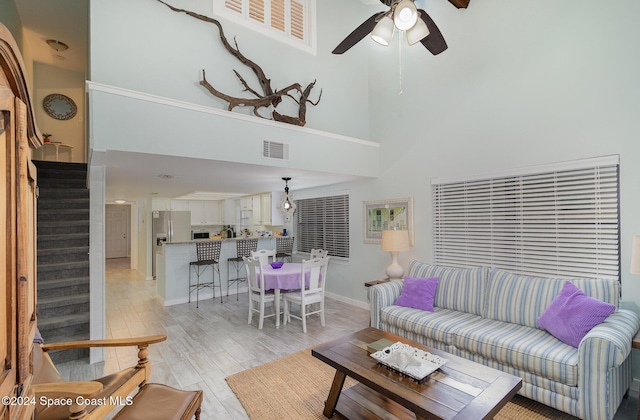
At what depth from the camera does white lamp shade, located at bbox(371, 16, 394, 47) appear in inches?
105

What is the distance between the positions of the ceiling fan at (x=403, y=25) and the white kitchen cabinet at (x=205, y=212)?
7575mm

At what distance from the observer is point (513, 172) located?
11.5ft

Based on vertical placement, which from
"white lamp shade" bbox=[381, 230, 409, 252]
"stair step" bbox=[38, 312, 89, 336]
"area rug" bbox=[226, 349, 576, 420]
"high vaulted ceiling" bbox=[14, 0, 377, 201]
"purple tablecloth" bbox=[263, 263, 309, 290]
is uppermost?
"high vaulted ceiling" bbox=[14, 0, 377, 201]

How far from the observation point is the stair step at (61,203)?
180 inches

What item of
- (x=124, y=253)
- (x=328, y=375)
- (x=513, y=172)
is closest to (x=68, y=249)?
(x=328, y=375)

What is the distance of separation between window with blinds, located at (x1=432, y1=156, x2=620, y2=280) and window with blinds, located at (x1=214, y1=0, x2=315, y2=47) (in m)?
3.12

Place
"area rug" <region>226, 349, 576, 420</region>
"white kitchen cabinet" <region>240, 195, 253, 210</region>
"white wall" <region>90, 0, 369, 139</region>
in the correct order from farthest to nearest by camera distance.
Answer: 1. "white kitchen cabinet" <region>240, 195, 253, 210</region>
2. "white wall" <region>90, 0, 369, 139</region>
3. "area rug" <region>226, 349, 576, 420</region>

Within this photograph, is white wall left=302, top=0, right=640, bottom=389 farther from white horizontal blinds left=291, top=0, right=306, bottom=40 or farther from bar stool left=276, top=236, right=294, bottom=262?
bar stool left=276, top=236, right=294, bottom=262

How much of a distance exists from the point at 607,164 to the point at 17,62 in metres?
4.10

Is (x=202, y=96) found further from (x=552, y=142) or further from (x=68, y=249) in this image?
(x=552, y=142)

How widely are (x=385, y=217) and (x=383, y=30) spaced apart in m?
2.85

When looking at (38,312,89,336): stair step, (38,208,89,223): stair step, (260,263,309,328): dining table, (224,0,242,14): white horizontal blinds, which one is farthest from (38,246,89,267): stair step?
(224,0,242,14): white horizontal blinds

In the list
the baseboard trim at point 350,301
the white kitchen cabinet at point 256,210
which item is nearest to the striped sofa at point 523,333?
the baseboard trim at point 350,301

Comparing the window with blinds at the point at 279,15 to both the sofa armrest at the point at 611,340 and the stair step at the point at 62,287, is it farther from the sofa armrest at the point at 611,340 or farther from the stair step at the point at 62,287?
the sofa armrest at the point at 611,340
